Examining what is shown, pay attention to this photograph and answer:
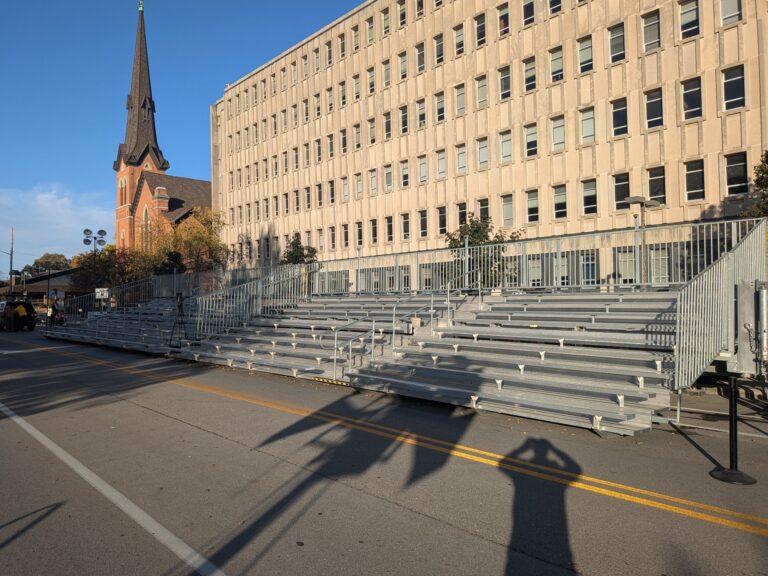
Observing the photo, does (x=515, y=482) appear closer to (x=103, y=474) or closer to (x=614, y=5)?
(x=103, y=474)

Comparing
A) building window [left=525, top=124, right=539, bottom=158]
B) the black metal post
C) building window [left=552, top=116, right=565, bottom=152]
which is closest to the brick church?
building window [left=525, top=124, right=539, bottom=158]

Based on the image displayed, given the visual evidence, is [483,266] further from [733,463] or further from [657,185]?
[657,185]

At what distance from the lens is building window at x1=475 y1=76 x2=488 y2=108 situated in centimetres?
3544

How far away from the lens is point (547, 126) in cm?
3259

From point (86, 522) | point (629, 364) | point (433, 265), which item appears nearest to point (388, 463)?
point (86, 522)

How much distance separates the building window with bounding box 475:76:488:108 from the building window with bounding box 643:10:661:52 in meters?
9.19

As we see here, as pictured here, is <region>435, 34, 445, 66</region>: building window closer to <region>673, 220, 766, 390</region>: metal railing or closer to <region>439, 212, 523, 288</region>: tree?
<region>439, 212, 523, 288</region>: tree

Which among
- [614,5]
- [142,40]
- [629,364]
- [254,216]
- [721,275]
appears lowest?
[629,364]

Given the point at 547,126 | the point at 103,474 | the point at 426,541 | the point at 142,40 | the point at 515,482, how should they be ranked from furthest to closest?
the point at 142,40 < the point at 547,126 < the point at 103,474 < the point at 515,482 < the point at 426,541

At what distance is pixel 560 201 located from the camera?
107 feet

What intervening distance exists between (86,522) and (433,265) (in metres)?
14.1

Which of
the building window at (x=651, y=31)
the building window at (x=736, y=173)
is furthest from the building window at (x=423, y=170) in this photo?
the building window at (x=736, y=173)

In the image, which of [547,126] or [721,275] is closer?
[721,275]

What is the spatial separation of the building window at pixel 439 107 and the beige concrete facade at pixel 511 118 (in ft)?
0.29
